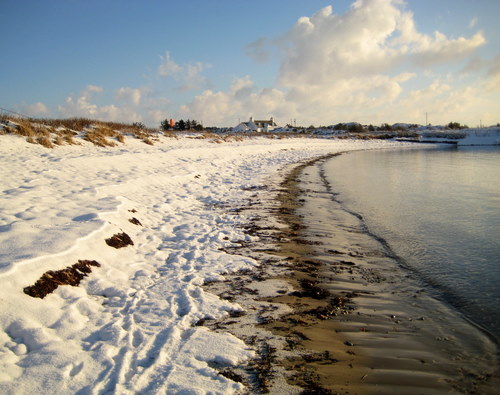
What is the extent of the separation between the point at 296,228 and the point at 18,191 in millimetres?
5729

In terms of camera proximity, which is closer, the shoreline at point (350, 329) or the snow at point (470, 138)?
the shoreline at point (350, 329)

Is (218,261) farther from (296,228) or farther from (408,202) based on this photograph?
(408,202)

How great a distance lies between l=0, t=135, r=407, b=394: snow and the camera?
2.64 meters

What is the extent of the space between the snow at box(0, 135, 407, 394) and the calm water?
2.31m

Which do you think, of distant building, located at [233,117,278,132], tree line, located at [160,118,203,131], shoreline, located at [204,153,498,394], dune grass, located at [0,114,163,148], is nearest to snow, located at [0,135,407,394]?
shoreline, located at [204,153,498,394]

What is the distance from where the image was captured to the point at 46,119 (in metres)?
19.2

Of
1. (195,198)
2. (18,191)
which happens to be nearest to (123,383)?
(18,191)

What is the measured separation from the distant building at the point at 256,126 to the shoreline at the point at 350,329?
9870 cm

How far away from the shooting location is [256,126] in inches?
4264

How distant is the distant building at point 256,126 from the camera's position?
10488 cm

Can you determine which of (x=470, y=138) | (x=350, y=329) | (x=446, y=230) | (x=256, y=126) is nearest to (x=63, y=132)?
(x=446, y=230)

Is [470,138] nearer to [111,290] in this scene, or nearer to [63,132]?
[63,132]

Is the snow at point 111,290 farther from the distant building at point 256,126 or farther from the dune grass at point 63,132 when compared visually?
the distant building at point 256,126

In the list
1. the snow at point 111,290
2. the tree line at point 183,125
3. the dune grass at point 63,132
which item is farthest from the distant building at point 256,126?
the snow at point 111,290
